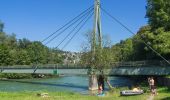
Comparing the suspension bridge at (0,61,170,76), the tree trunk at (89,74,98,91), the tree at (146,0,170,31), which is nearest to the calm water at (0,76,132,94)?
the tree trunk at (89,74,98,91)

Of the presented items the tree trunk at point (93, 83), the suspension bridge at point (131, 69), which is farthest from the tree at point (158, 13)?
the tree trunk at point (93, 83)

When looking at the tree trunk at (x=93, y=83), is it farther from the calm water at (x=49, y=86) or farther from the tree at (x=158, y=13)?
the tree at (x=158, y=13)

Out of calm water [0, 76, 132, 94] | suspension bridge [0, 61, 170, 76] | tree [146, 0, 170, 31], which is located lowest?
calm water [0, 76, 132, 94]

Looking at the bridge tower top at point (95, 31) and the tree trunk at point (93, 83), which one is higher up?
the bridge tower top at point (95, 31)

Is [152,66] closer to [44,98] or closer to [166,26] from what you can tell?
[166,26]

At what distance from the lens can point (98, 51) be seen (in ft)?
229

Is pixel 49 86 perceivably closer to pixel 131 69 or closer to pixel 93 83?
pixel 131 69

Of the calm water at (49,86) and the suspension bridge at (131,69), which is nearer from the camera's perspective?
the suspension bridge at (131,69)

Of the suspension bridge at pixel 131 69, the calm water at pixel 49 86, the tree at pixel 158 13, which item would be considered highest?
the tree at pixel 158 13

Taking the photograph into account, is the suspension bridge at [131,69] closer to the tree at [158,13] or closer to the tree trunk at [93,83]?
the tree trunk at [93,83]

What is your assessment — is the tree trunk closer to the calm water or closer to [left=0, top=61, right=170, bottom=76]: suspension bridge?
the calm water

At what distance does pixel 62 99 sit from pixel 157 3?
111 feet

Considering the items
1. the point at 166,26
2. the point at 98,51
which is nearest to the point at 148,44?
the point at 166,26

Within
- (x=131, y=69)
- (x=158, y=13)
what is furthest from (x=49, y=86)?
(x=158, y=13)
